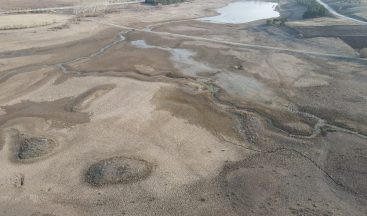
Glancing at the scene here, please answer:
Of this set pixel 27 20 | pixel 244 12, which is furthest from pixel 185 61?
pixel 244 12

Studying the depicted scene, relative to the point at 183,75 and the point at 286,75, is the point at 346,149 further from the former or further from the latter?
the point at 183,75

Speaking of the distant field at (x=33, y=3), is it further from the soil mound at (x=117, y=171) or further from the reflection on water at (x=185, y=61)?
the soil mound at (x=117, y=171)

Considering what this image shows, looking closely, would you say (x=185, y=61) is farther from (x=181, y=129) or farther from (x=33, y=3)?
(x=33, y=3)

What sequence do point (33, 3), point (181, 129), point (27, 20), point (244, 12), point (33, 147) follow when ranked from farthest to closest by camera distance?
point (244, 12) → point (33, 3) → point (27, 20) → point (181, 129) → point (33, 147)

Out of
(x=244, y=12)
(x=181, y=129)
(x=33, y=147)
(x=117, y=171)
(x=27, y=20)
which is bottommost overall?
(x=117, y=171)

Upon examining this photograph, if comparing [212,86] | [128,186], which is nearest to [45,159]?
[128,186]

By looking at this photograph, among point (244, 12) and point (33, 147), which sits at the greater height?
point (244, 12)

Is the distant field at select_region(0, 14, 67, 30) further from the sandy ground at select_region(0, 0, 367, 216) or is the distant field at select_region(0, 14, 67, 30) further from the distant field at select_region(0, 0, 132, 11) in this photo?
the distant field at select_region(0, 0, 132, 11)
